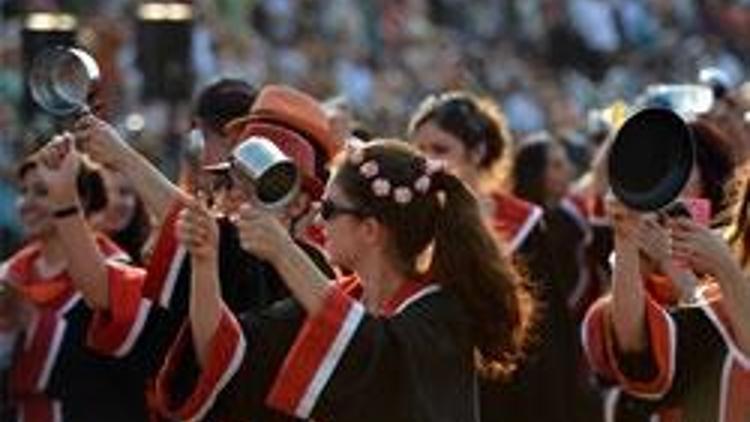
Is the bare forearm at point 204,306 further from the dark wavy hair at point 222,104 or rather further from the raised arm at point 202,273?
the dark wavy hair at point 222,104

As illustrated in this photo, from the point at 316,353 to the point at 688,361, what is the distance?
3.58 feet

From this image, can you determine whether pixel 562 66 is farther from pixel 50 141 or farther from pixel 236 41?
pixel 50 141

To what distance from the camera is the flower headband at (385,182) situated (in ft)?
22.0

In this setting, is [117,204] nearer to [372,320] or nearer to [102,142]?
[102,142]

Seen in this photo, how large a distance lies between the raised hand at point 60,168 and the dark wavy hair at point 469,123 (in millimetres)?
2433

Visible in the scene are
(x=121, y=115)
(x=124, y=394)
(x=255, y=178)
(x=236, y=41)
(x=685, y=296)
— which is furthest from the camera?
(x=236, y=41)

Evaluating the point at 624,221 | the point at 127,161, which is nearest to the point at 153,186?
the point at 127,161

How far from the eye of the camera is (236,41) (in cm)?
1906

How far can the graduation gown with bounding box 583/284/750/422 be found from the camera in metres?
7.02

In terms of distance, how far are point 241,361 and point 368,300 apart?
12.9 inches

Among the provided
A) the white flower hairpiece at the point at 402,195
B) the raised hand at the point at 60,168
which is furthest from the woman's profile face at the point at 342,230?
the raised hand at the point at 60,168

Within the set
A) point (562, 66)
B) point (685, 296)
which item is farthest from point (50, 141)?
point (562, 66)

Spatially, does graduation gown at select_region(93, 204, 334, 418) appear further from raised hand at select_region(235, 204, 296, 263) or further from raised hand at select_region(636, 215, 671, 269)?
raised hand at select_region(636, 215, 671, 269)

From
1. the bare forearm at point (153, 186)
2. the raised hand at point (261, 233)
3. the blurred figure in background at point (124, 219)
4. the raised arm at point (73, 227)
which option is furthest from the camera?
the blurred figure in background at point (124, 219)
